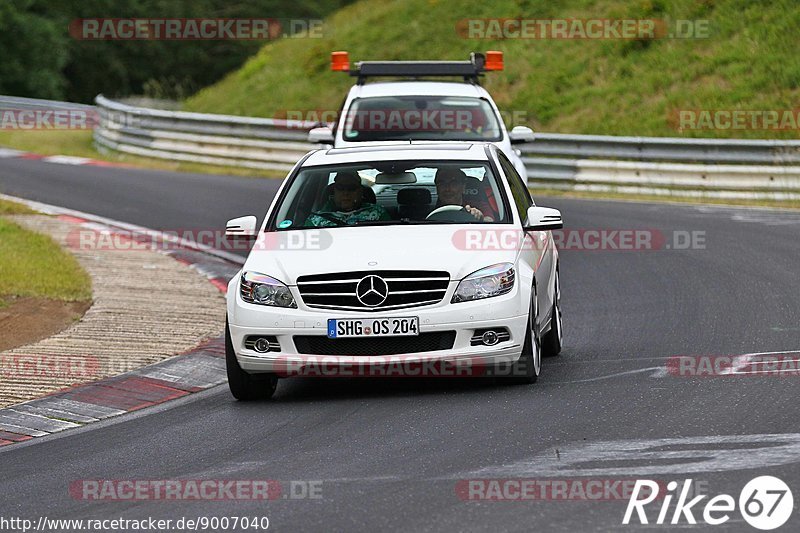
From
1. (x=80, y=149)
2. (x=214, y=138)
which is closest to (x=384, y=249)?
(x=214, y=138)

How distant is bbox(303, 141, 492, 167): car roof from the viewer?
10.8 meters

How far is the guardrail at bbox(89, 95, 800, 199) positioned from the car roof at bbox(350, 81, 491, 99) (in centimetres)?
661

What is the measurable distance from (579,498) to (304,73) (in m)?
30.6

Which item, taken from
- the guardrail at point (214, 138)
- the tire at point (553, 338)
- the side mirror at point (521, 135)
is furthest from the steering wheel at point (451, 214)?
the guardrail at point (214, 138)

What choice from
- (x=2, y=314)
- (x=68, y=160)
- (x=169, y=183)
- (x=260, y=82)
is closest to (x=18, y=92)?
(x=260, y=82)

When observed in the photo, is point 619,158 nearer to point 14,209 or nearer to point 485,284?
point 14,209

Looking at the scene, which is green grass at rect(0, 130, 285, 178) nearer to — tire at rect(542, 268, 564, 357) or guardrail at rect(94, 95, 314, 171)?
guardrail at rect(94, 95, 314, 171)

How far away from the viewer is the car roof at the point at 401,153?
425 inches

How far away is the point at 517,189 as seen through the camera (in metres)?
11.1

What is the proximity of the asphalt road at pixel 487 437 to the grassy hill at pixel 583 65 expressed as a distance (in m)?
15.0

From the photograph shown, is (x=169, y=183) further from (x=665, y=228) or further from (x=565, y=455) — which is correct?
(x=565, y=455)

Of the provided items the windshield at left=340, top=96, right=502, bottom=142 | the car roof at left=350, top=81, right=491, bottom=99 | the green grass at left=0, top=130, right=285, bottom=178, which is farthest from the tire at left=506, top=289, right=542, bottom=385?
the green grass at left=0, top=130, right=285, bottom=178

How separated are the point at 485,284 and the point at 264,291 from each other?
4.53 ft

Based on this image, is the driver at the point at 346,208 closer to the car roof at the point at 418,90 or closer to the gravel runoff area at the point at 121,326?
the gravel runoff area at the point at 121,326
